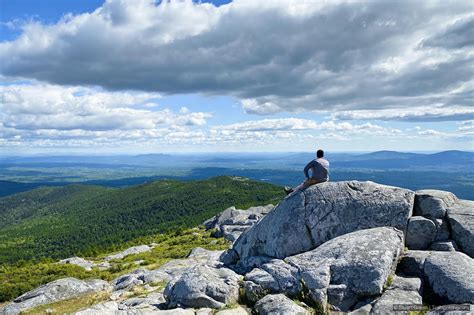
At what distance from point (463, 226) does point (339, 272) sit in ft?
33.2

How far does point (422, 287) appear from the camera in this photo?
18016 mm

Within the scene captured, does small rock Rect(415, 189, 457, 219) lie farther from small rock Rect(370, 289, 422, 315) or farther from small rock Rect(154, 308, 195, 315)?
small rock Rect(154, 308, 195, 315)

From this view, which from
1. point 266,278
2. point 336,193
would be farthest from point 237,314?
point 336,193

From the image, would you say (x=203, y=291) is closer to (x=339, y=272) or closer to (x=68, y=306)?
(x=339, y=272)

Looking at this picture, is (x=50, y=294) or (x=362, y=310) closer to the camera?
(x=362, y=310)

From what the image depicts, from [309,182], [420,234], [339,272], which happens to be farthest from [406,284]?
[309,182]

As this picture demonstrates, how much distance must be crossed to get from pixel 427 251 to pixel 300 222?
812 cm

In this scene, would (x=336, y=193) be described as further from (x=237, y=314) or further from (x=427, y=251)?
(x=237, y=314)

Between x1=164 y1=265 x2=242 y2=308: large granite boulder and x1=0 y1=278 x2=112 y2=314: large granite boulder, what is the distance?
15.2 meters

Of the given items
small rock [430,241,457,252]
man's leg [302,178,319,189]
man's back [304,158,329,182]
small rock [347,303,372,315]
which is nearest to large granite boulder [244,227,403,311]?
small rock [347,303,372,315]

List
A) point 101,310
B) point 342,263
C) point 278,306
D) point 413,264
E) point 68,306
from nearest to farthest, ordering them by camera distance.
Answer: point 278,306
point 342,263
point 101,310
point 413,264
point 68,306

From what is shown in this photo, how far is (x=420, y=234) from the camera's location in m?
22.6

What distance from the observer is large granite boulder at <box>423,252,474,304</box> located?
642 inches

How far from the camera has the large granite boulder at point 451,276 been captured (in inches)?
642
